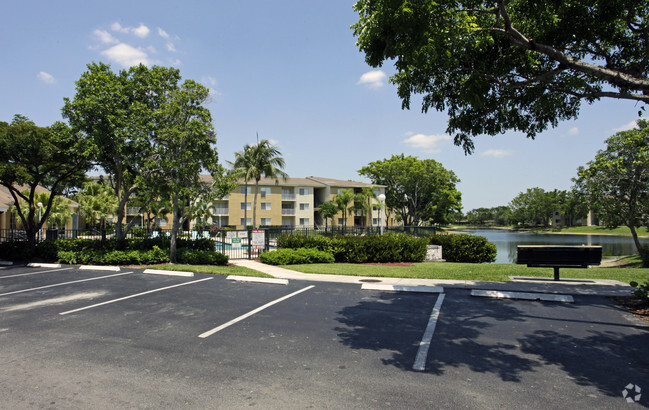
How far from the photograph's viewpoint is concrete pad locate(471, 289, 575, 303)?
8.87 m

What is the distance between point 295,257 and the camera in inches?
693

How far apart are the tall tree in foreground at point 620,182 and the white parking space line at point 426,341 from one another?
23.8 m

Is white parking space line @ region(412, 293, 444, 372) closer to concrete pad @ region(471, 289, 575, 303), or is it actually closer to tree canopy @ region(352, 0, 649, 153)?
concrete pad @ region(471, 289, 575, 303)

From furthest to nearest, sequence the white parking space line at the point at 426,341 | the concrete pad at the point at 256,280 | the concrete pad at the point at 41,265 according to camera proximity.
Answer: the concrete pad at the point at 41,265 < the concrete pad at the point at 256,280 < the white parking space line at the point at 426,341

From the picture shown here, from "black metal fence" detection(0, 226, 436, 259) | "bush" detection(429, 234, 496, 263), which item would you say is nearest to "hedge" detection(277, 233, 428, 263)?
"bush" detection(429, 234, 496, 263)

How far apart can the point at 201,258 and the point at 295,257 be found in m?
4.18

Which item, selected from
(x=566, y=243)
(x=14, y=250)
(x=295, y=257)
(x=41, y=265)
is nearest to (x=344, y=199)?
(x=566, y=243)

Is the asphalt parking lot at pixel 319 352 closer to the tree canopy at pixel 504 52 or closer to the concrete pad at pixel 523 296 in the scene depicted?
the concrete pad at pixel 523 296

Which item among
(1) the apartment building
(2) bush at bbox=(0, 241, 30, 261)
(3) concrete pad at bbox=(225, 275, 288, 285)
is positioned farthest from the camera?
(1) the apartment building

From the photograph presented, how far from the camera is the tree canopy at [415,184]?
55.3m

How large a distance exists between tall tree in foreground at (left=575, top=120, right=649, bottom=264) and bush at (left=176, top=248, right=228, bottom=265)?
25.1 meters

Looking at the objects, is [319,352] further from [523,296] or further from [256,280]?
[256,280]

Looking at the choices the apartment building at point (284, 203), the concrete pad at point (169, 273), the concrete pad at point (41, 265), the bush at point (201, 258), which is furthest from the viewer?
the apartment building at point (284, 203)

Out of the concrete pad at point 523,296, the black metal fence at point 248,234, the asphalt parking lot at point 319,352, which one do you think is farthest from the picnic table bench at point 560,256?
the black metal fence at point 248,234
